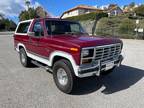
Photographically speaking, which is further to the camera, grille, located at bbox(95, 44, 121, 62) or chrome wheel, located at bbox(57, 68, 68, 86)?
chrome wheel, located at bbox(57, 68, 68, 86)

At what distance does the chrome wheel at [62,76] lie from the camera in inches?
218

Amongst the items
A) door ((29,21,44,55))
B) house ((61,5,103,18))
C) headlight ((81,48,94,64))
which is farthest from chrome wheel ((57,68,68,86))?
house ((61,5,103,18))

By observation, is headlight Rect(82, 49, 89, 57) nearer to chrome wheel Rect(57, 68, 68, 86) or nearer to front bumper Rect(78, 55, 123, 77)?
front bumper Rect(78, 55, 123, 77)

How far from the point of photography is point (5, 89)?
227 inches

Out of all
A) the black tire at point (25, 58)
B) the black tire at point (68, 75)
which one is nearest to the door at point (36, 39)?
the black tire at point (25, 58)

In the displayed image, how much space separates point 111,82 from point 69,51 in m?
2.14

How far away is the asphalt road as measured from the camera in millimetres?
4770

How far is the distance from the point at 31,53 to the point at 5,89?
1971 mm

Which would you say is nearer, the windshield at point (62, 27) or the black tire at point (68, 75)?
the black tire at point (68, 75)

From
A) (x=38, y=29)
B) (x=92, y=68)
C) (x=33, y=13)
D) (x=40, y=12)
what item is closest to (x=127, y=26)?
(x=38, y=29)

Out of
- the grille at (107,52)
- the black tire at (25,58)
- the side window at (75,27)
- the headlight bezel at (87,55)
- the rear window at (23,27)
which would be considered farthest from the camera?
the black tire at (25,58)

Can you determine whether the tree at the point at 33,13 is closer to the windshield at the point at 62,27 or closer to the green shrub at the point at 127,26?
the green shrub at the point at 127,26

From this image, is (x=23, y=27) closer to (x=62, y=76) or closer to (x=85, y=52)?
(x=62, y=76)

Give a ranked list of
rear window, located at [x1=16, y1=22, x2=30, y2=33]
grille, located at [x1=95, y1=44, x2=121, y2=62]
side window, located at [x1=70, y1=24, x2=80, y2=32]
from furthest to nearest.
→ 1. rear window, located at [x1=16, y1=22, x2=30, y2=33]
2. side window, located at [x1=70, y1=24, x2=80, y2=32]
3. grille, located at [x1=95, y1=44, x2=121, y2=62]
